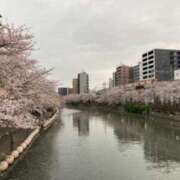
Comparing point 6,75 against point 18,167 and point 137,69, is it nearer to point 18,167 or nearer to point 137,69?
point 18,167

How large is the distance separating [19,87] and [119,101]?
5951cm

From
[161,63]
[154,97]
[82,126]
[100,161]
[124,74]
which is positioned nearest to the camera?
[100,161]

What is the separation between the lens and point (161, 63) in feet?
324

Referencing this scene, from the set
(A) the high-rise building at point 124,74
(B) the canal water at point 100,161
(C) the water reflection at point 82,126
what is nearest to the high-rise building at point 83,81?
(A) the high-rise building at point 124,74

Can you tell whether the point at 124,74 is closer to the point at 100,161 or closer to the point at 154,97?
the point at 154,97

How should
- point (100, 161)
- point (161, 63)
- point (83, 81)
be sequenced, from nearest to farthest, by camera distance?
point (100, 161), point (161, 63), point (83, 81)

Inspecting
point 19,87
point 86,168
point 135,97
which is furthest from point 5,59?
point 135,97

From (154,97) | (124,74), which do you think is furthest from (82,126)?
(124,74)

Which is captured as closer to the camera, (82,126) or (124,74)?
(82,126)

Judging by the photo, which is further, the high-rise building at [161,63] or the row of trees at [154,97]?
the high-rise building at [161,63]

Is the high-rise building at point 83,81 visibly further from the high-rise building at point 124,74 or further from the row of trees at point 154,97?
the row of trees at point 154,97

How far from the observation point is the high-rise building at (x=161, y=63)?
96812 millimetres

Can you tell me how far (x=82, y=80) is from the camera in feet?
528

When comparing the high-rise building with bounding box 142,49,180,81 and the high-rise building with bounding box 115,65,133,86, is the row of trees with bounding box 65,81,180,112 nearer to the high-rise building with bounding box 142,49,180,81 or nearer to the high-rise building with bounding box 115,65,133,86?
the high-rise building with bounding box 142,49,180,81
